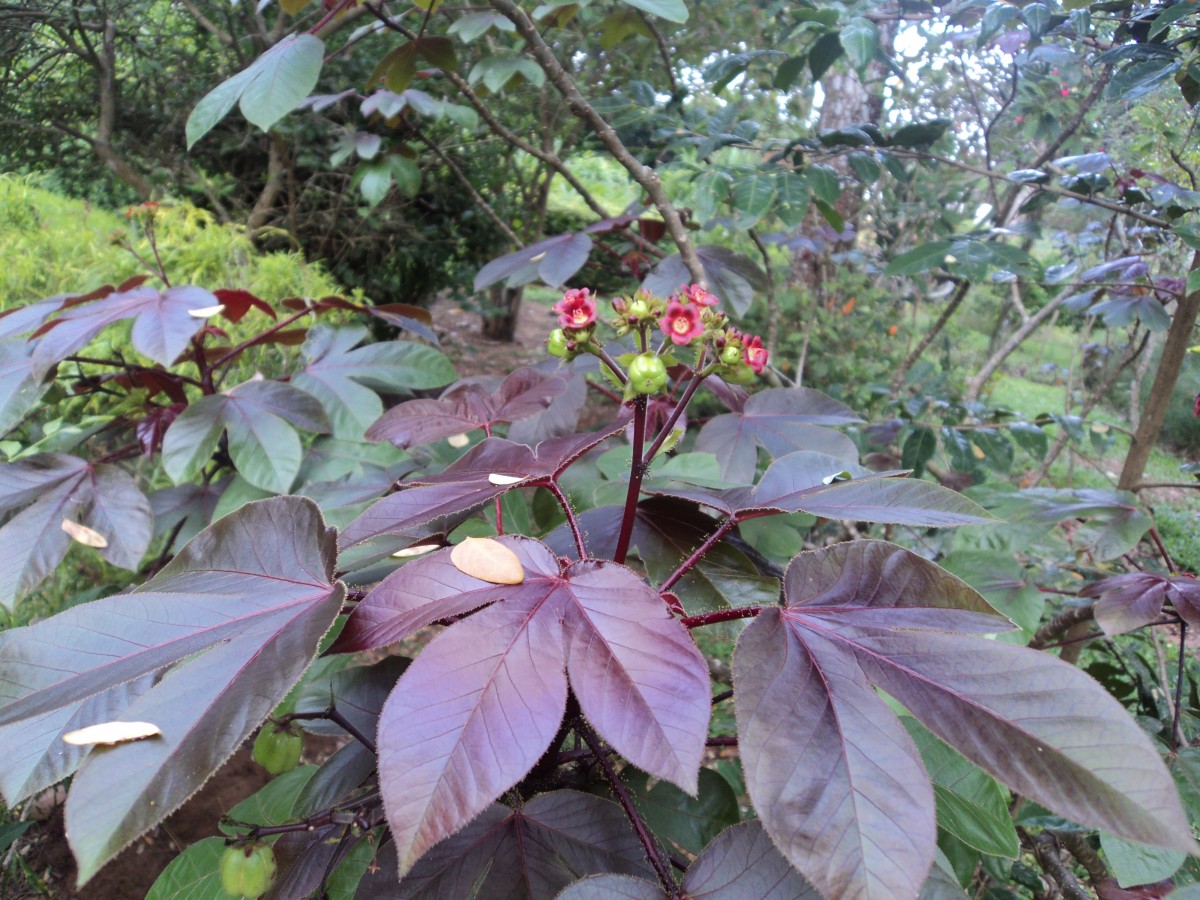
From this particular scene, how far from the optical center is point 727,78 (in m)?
1.43

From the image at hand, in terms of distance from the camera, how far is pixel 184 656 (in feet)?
1.42

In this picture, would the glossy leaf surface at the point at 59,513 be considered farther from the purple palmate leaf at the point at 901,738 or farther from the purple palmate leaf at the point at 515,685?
the purple palmate leaf at the point at 901,738

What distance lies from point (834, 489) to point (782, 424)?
0.43 m

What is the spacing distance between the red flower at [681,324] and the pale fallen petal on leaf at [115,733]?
0.44m

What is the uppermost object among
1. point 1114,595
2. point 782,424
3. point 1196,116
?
point 1196,116

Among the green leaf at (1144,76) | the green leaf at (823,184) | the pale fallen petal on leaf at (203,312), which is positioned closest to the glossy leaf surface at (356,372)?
the pale fallen petal on leaf at (203,312)

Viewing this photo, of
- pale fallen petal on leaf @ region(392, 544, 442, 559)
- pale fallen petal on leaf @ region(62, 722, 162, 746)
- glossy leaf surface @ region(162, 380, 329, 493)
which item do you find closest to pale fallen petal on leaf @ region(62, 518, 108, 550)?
glossy leaf surface @ region(162, 380, 329, 493)

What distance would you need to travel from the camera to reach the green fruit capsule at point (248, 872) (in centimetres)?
56

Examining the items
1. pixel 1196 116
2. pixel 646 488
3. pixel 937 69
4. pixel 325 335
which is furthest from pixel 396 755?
pixel 937 69

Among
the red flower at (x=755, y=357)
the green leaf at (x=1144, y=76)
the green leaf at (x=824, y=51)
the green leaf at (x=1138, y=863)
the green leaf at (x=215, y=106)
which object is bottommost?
the green leaf at (x=1138, y=863)

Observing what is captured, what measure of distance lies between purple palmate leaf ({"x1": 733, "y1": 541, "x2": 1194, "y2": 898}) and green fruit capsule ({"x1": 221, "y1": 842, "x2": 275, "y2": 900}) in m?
0.45

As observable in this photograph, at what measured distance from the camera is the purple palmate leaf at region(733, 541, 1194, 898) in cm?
34

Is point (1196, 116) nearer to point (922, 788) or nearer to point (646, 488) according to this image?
point (646, 488)

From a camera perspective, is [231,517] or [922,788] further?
[231,517]
